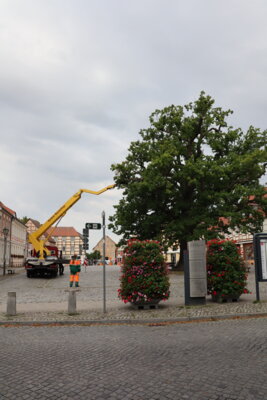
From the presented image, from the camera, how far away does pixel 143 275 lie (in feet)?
39.7

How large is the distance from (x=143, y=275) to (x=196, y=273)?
63.5 inches

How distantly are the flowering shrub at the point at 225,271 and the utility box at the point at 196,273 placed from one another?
1.95 ft

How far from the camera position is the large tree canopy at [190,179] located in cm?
3162

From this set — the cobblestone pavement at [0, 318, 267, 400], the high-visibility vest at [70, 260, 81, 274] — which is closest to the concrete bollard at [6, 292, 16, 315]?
the cobblestone pavement at [0, 318, 267, 400]

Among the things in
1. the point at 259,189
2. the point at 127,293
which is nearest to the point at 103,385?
the point at 127,293

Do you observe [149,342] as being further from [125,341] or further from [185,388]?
[185,388]

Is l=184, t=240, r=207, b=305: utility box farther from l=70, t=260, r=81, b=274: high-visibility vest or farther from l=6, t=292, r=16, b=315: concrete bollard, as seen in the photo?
l=70, t=260, r=81, b=274: high-visibility vest

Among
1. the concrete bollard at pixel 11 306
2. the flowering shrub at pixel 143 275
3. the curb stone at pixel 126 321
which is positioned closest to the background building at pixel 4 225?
the concrete bollard at pixel 11 306

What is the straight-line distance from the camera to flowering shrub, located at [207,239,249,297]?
1284 centimetres

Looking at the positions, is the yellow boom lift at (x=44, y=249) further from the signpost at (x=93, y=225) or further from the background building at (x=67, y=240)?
the background building at (x=67, y=240)

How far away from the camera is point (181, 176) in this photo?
31.7 meters

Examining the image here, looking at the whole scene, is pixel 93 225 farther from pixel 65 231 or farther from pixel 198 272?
pixel 65 231

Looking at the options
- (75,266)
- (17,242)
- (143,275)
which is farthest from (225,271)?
(17,242)

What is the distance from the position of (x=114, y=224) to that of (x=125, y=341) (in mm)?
27466
